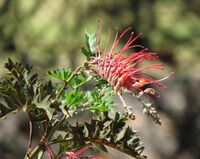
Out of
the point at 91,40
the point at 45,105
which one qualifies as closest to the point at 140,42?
the point at 91,40

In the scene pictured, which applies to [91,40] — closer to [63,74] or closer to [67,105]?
[63,74]

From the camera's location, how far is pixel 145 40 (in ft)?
31.8

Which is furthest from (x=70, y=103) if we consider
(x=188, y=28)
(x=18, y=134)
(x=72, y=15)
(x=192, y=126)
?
(x=188, y=28)

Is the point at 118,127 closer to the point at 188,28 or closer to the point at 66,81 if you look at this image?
the point at 66,81

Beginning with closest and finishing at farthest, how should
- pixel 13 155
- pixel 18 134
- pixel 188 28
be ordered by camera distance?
pixel 13 155
pixel 18 134
pixel 188 28

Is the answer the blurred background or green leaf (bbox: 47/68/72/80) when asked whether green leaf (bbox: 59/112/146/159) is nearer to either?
green leaf (bbox: 47/68/72/80)

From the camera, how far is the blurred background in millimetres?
6305

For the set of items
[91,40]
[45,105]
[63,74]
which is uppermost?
[91,40]

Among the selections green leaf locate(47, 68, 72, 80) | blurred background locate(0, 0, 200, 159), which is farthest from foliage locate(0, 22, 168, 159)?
blurred background locate(0, 0, 200, 159)

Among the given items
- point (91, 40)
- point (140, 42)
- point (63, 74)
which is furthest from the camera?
point (140, 42)

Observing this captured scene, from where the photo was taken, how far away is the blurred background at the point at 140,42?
6305 mm

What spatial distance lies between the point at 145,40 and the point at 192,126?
1.81 metres

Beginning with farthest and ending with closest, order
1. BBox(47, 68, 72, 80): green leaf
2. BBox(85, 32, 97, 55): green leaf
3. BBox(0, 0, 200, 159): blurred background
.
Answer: BBox(0, 0, 200, 159): blurred background
BBox(85, 32, 97, 55): green leaf
BBox(47, 68, 72, 80): green leaf

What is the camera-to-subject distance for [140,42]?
9664 mm
